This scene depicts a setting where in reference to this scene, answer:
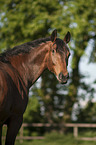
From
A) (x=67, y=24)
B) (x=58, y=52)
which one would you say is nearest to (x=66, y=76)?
(x=58, y=52)

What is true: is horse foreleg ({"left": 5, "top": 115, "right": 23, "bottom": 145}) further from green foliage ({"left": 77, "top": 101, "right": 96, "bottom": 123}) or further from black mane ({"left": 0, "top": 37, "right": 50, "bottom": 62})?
green foliage ({"left": 77, "top": 101, "right": 96, "bottom": 123})

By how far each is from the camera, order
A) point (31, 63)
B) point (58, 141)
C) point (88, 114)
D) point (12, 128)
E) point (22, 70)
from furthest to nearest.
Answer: point (88, 114) < point (58, 141) < point (31, 63) < point (22, 70) < point (12, 128)

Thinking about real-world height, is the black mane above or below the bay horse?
above

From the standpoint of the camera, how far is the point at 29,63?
418 centimetres

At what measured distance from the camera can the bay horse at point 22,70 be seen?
3.44 m

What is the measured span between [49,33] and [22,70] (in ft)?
33.2

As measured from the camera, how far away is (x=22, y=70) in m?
4.05

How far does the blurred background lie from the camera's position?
47.7 feet

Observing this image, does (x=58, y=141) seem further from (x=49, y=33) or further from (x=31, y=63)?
(x=31, y=63)

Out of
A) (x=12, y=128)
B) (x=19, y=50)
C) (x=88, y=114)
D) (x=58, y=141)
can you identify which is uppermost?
(x=19, y=50)

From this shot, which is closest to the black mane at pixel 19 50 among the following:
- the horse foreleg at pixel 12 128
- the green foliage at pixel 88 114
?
the horse foreleg at pixel 12 128

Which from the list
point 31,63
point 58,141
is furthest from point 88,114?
point 31,63

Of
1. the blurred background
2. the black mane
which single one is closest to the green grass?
the blurred background

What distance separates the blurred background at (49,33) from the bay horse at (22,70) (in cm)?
870
